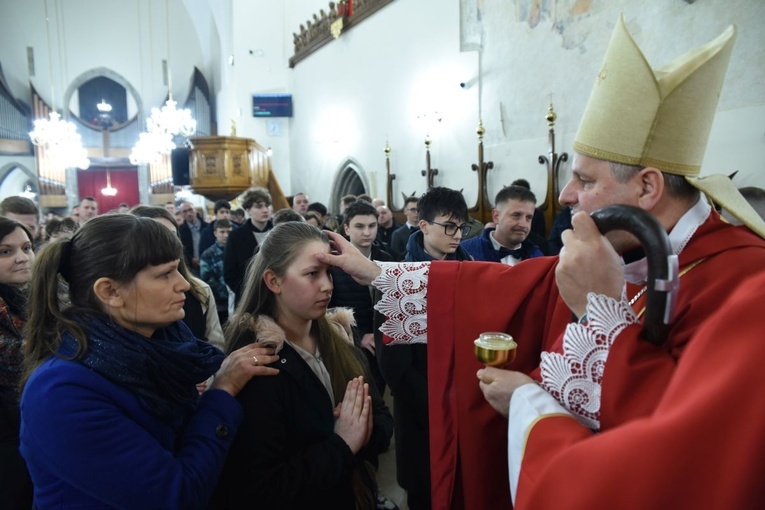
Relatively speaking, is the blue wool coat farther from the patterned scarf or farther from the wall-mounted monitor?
the wall-mounted monitor

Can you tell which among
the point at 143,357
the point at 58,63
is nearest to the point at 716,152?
the point at 143,357

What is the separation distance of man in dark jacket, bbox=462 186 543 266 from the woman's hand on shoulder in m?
1.99

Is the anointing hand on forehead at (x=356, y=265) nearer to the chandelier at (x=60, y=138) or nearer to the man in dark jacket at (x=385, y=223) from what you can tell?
the man in dark jacket at (x=385, y=223)

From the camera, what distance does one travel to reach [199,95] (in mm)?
19250

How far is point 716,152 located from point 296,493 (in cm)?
456

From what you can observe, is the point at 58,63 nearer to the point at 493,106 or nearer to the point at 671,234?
the point at 493,106

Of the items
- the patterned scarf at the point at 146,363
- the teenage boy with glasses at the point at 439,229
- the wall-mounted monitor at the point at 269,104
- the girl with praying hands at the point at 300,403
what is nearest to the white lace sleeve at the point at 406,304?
the girl with praying hands at the point at 300,403

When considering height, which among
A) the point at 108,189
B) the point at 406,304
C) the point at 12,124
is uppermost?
the point at 12,124

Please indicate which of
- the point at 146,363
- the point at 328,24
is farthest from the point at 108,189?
the point at 146,363

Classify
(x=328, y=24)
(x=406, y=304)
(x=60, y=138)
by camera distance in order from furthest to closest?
1. (x=60, y=138)
2. (x=328, y=24)
3. (x=406, y=304)

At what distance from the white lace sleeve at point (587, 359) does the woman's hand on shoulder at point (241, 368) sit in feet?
2.43

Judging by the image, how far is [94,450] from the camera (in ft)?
3.62

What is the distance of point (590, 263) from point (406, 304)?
0.75 m

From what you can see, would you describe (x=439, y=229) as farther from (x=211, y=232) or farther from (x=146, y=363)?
(x=211, y=232)
